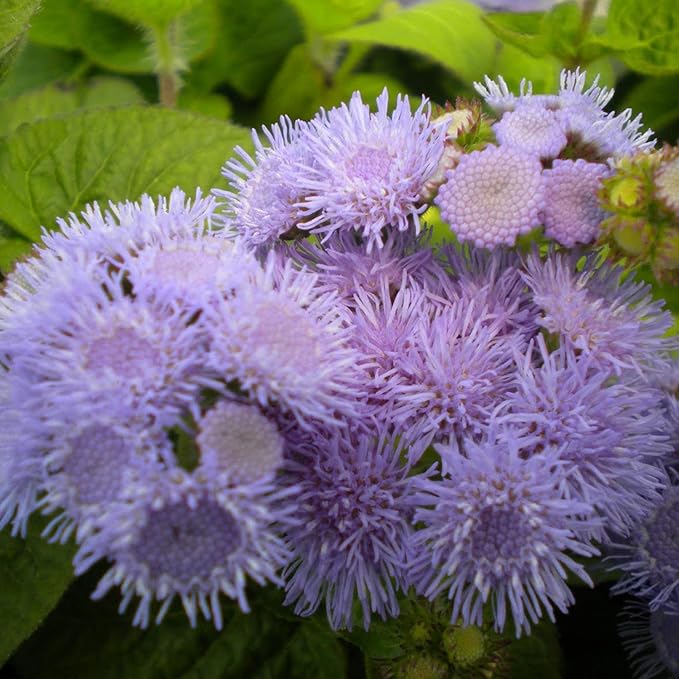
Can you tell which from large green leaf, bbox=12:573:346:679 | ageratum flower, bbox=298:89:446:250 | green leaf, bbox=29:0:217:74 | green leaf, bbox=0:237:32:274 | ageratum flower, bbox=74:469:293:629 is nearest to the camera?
ageratum flower, bbox=74:469:293:629

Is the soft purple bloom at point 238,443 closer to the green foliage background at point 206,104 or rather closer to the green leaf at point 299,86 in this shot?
the green foliage background at point 206,104

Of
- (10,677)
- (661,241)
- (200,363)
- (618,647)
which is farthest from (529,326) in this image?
(10,677)

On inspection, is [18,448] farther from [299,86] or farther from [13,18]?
[299,86]

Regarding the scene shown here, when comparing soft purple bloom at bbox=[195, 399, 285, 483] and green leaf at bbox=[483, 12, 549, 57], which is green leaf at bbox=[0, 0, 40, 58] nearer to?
soft purple bloom at bbox=[195, 399, 285, 483]

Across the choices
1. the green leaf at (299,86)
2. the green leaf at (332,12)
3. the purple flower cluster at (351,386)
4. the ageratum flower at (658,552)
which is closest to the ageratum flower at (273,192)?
the purple flower cluster at (351,386)

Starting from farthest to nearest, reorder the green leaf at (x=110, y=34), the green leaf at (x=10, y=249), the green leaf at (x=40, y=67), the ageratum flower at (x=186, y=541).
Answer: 1. the green leaf at (x=40, y=67)
2. the green leaf at (x=110, y=34)
3. the green leaf at (x=10, y=249)
4. the ageratum flower at (x=186, y=541)

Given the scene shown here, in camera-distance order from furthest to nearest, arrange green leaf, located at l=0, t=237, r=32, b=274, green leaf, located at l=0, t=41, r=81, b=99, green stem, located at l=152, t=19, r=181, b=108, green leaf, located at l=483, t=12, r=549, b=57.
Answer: green leaf, located at l=0, t=41, r=81, b=99
green stem, located at l=152, t=19, r=181, b=108
green leaf, located at l=483, t=12, r=549, b=57
green leaf, located at l=0, t=237, r=32, b=274

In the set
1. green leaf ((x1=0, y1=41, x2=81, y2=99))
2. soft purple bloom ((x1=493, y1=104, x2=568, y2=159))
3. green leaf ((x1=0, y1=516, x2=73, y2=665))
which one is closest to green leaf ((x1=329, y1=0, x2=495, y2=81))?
green leaf ((x1=0, y1=41, x2=81, y2=99))

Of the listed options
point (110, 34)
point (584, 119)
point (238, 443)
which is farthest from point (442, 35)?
point (238, 443)
